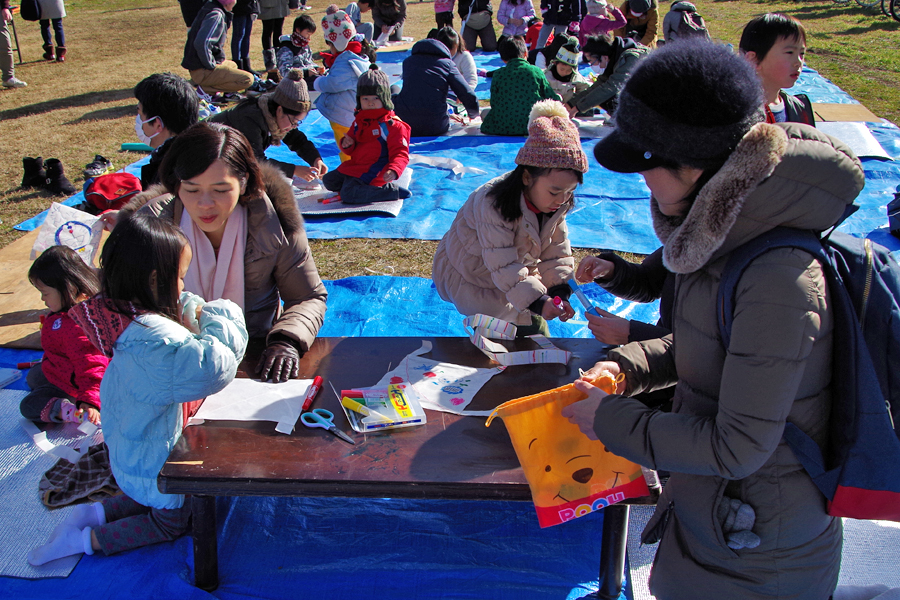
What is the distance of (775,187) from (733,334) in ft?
0.94

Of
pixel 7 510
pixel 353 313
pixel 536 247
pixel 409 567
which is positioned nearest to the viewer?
pixel 409 567

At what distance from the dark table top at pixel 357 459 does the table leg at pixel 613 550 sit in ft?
1.20

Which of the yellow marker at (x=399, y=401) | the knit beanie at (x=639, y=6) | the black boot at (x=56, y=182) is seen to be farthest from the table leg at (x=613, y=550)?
the knit beanie at (x=639, y=6)

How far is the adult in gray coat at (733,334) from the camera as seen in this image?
47.2 inches

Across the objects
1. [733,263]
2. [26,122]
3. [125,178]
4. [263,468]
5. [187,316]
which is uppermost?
[733,263]

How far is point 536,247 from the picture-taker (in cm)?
281

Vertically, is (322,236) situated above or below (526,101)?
below

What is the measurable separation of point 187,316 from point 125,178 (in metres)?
2.99

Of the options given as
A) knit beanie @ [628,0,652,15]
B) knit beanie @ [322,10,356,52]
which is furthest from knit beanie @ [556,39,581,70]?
knit beanie @ [322,10,356,52]

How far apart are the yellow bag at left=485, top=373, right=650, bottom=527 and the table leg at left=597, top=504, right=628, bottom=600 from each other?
0.63 feet

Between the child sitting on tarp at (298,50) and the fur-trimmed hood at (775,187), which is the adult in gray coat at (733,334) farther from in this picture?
the child sitting on tarp at (298,50)

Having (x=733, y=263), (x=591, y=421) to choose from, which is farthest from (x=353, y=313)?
(x=733, y=263)

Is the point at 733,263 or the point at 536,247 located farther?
the point at 536,247

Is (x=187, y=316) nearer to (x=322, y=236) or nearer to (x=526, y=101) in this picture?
(x=322, y=236)
